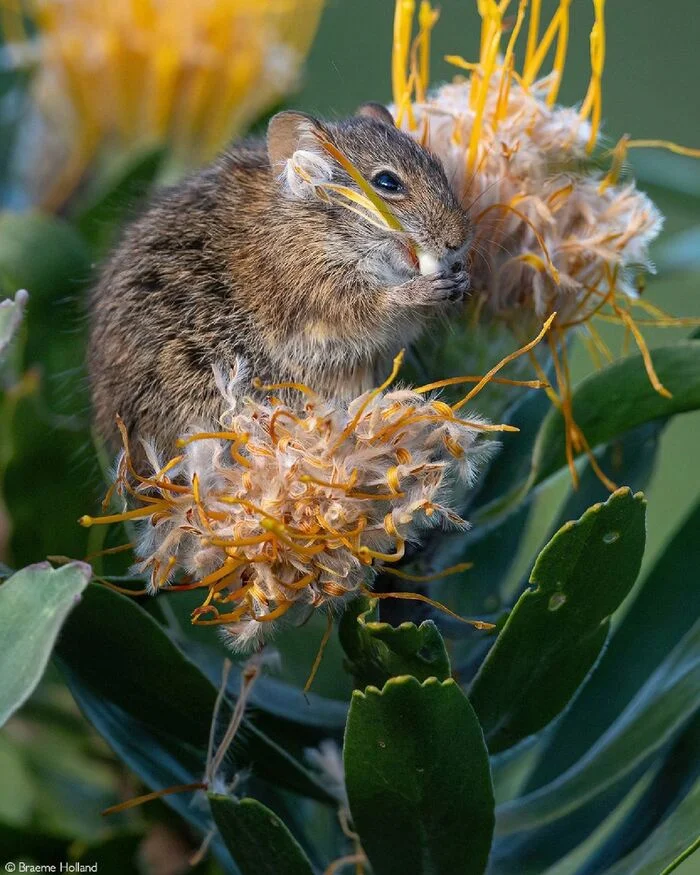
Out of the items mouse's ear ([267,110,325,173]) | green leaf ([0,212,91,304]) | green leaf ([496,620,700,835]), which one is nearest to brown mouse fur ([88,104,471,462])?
mouse's ear ([267,110,325,173])

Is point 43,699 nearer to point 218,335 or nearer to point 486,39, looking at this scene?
point 218,335

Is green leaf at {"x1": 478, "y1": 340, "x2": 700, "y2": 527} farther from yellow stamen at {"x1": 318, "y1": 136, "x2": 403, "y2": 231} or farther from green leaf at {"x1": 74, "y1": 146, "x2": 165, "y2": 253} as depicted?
green leaf at {"x1": 74, "y1": 146, "x2": 165, "y2": 253}

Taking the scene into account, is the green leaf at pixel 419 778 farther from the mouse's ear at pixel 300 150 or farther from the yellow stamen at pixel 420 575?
the mouse's ear at pixel 300 150

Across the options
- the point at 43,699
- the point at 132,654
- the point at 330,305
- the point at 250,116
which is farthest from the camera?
the point at 250,116

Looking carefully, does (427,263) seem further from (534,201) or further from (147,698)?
(147,698)

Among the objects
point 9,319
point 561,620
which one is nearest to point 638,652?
point 561,620

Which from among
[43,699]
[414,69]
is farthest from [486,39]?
[43,699]

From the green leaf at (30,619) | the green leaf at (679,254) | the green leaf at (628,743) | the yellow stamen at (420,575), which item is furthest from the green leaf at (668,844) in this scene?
the green leaf at (679,254)
